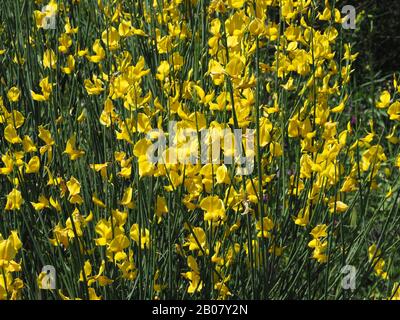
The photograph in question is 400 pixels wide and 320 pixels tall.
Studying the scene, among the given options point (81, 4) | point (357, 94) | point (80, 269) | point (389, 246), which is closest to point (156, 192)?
point (80, 269)

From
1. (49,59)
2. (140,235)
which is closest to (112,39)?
(49,59)

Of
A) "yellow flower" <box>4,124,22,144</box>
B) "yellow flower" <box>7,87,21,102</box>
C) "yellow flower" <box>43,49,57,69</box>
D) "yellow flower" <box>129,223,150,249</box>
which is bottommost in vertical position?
"yellow flower" <box>129,223,150,249</box>

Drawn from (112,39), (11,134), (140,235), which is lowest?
(140,235)

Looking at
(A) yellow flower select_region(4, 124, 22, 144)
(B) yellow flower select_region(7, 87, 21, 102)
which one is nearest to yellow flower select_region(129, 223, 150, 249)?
(A) yellow flower select_region(4, 124, 22, 144)

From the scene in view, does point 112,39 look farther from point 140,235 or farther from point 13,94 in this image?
point 140,235

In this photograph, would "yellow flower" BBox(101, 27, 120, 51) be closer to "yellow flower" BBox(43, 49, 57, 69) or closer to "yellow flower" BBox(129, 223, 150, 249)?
"yellow flower" BBox(43, 49, 57, 69)

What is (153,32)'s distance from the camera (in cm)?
202

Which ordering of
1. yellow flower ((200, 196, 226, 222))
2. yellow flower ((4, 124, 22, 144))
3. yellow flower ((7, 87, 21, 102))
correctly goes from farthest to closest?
yellow flower ((7, 87, 21, 102)) → yellow flower ((4, 124, 22, 144)) → yellow flower ((200, 196, 226, 222))

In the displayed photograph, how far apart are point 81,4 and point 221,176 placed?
1.41m

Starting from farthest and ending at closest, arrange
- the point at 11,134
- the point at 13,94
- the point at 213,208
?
the point at 13,94 → the point at 11,134 → the point at 213,208

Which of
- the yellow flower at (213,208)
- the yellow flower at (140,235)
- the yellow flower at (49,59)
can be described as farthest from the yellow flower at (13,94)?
the yellow flower at (213,208)

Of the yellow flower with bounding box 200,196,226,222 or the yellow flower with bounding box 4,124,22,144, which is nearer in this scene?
the yellow flower with bounding box 200,196,226,222

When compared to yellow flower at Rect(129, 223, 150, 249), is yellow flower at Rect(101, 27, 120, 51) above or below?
above
